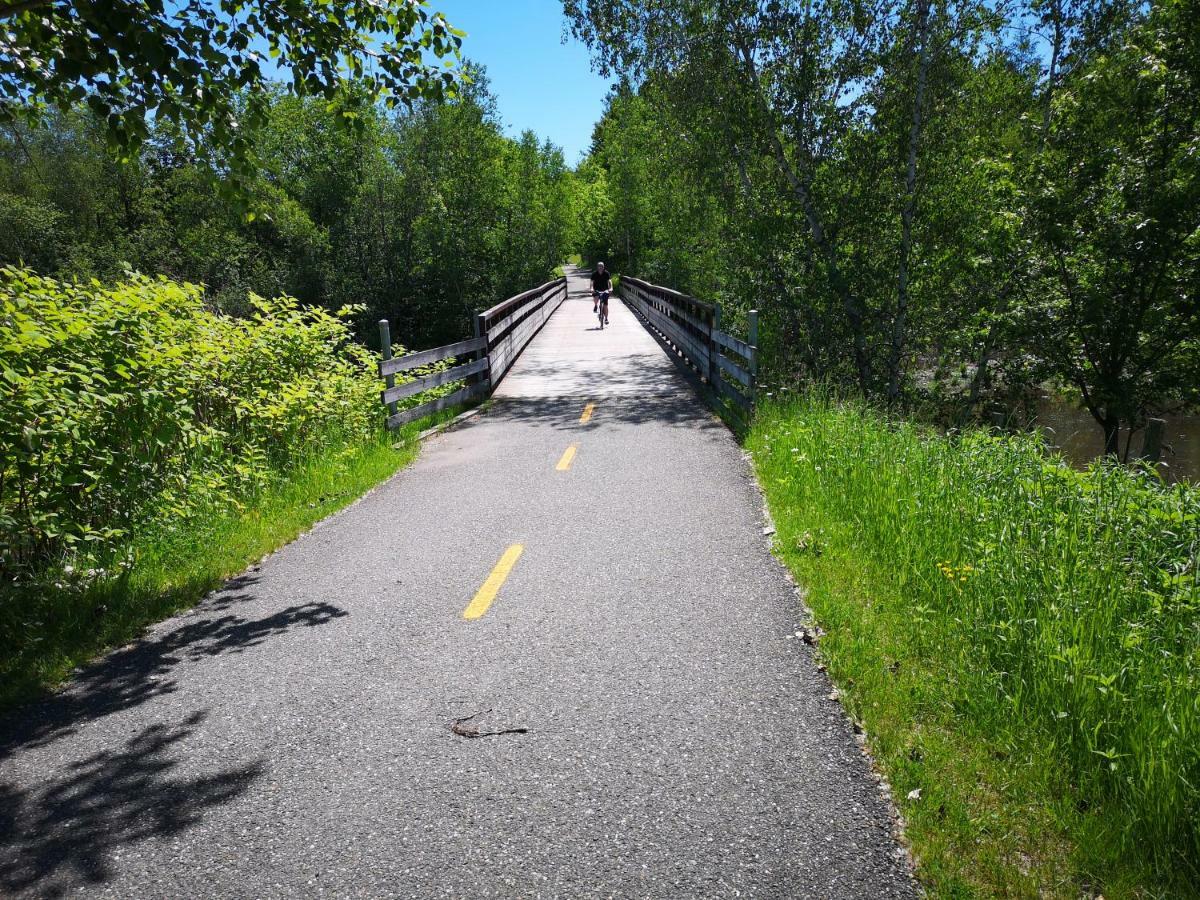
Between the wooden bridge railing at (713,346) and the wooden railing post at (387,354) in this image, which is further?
the wooden railing post at (387,354)

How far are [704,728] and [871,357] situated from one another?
506 inches

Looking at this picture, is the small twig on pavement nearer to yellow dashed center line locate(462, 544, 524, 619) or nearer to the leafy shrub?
yellow dashed center line locate(462, 544, 524, 619)

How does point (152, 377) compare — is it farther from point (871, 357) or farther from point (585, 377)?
point (871, 357)

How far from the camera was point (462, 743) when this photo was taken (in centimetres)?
355

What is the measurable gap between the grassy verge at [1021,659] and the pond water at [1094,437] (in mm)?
11154

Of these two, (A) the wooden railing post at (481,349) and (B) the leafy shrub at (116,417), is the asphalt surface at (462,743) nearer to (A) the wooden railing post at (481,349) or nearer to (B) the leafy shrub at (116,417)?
(B) the leafy shrub at (116,417)

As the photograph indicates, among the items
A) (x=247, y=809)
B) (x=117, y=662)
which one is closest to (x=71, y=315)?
(x=117, y=662)

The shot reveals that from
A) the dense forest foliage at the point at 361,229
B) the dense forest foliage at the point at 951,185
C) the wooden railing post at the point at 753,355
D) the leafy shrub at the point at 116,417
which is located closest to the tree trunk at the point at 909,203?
the dense forest foliage at the point at 951,185

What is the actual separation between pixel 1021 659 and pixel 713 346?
35.2 ft

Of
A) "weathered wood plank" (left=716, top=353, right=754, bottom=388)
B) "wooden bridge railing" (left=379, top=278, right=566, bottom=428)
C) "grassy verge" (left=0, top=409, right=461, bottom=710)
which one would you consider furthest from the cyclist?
"grassy verge" (left=0, top=409, right=461, bottom=710)

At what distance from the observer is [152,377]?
20.3ft

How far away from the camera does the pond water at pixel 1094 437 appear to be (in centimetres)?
1625

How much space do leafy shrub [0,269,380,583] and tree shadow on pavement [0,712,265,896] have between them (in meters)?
2.35

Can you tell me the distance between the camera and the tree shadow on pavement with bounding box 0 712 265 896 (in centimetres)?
279
